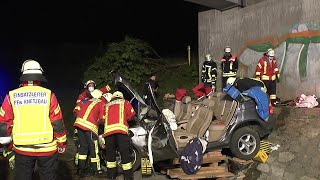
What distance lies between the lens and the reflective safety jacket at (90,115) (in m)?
7.68

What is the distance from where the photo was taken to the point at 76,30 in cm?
1816

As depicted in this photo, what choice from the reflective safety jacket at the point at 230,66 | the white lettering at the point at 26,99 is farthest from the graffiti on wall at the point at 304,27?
the white lettering at the point at 26,99

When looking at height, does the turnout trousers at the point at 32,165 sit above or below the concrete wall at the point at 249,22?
below

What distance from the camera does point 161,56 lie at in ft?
59.5

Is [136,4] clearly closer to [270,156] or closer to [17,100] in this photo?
[270,156]

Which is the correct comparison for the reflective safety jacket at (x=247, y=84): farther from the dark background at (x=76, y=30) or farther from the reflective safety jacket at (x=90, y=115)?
the dark background at (x=76, y=30)

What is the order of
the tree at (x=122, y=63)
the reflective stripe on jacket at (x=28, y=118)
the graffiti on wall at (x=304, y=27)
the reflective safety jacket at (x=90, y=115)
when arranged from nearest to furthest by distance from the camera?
the reflective stripe on jacket at (x=28, y=118) → the reflective safety jacket at (x=90, y=115) → the graffiti on wall at (x=304, y=27) → the tree at (x=122, y=63)

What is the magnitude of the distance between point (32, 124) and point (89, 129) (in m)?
2.60

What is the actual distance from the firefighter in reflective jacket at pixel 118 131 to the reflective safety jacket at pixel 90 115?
1.28 feet

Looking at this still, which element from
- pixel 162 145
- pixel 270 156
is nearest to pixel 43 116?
pixel 162 145

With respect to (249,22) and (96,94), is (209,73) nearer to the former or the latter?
(249,22)

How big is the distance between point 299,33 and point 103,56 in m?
7.05

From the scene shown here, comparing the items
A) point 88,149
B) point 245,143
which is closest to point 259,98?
Answer: point 245,143

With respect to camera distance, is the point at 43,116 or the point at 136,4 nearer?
the point at 43,116
